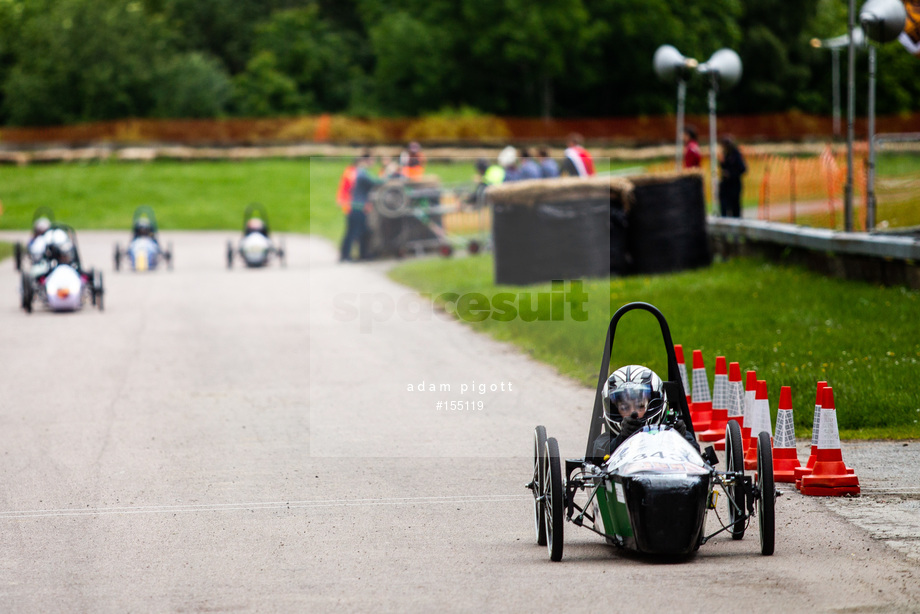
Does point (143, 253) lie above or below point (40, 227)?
below

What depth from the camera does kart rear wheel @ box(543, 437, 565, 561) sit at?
6188 mm

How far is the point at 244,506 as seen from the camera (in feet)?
25.2

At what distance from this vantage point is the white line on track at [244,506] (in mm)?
7543

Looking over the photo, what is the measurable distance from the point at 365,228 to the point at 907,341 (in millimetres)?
16320

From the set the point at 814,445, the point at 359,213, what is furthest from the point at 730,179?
the point at 814,445

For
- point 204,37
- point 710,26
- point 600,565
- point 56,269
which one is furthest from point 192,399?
point 204,37

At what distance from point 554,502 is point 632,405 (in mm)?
757

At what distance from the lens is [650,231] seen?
18.4 m

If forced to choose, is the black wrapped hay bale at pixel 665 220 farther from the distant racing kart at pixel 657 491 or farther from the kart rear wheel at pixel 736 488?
the kart rear wheel at pixel 736 488

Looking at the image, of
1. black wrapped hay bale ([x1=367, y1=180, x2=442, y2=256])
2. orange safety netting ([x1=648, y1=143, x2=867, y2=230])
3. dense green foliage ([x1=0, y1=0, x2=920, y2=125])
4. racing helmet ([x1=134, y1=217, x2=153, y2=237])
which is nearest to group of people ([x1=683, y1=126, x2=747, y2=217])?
orange safety netting ([x1=648, y1=143, x2=867, y2=230])

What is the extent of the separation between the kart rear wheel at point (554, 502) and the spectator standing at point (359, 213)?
19.9 m

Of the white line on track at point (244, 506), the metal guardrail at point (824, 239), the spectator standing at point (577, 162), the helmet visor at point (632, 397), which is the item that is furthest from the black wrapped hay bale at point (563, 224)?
the helmet visor at point (632, 397)

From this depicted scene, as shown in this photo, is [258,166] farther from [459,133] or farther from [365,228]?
[365,228]

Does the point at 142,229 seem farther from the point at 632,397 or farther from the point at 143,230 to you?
the point at 632,397
